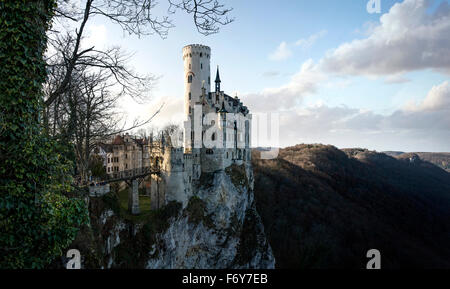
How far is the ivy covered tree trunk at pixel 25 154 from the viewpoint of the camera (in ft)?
20.0

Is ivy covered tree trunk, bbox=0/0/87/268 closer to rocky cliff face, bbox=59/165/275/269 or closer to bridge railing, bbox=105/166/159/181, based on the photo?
rocky cliff face, bbox=59/165/275/269

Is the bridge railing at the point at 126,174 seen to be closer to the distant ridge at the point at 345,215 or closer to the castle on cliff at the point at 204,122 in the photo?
the castle on cliff at the point at 204,122

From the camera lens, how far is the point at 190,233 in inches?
1288

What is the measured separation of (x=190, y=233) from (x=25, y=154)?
94.2 feet

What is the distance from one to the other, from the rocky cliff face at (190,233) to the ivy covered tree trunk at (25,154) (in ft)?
25.9

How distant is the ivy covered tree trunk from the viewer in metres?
6.11

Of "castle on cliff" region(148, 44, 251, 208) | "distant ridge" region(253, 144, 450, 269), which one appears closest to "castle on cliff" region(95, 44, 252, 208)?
"castle on cliff" region(148, 44, 251, 208)

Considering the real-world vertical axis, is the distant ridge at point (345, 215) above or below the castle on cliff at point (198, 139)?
below

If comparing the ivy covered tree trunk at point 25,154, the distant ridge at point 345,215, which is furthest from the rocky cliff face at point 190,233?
the distant ridge at point 345,215

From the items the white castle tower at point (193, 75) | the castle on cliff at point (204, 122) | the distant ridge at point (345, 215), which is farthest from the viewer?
the distant ridge at point (345, 215)

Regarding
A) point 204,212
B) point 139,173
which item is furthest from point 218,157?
point 139,173

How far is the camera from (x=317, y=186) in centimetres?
9156

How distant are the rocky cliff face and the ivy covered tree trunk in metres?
7.88
